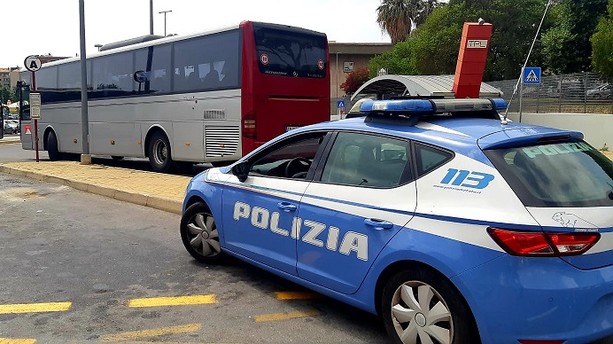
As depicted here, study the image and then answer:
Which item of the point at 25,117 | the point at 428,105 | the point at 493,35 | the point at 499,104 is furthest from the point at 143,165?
the point at 493,35

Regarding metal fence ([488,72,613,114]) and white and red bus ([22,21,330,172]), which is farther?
metal fence ([488,72,613,114])

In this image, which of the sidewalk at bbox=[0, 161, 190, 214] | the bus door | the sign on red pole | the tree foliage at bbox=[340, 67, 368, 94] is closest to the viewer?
the sidewalk at bbox=[0, 161, 190, 214]

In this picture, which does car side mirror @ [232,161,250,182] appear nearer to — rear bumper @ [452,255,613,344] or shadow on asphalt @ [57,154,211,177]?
rear bumper @ [452,255,613,344]

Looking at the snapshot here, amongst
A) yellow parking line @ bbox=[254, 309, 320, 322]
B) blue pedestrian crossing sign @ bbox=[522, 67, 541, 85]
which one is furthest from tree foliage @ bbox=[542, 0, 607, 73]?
yellow parking line @ bbox=[254, 309, 320, 322]

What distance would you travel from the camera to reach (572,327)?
302 centimetres

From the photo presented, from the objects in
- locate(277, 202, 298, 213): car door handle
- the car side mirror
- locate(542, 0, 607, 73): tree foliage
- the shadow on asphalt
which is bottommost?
the shadow on asphalt

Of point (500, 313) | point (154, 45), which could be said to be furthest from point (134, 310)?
point (154, 45)

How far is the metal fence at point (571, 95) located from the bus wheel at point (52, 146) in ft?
52.1

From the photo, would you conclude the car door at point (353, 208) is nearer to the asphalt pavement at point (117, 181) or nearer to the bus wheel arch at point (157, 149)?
the asphalt pavement at point (117, 181)

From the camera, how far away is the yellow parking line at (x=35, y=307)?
4.50 m

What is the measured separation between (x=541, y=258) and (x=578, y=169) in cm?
76

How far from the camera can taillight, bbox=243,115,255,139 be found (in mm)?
11219

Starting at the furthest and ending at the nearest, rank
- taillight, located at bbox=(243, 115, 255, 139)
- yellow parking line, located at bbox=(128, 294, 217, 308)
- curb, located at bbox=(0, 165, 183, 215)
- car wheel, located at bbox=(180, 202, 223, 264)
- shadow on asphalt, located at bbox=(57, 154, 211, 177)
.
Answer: shadow on asphalt, located at bbox=(57, 154, 211, 177)
taillight, located at bbox=(243, 115, 255, 139)
curb, located at bbox=(0, 165, 183, 215)
car wheel, located at bbox=(180, 202, 223, 264)
yellow parking line, located at bbox=(128, 294, 217, 308)

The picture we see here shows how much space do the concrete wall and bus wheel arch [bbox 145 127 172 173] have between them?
15.9 meters
